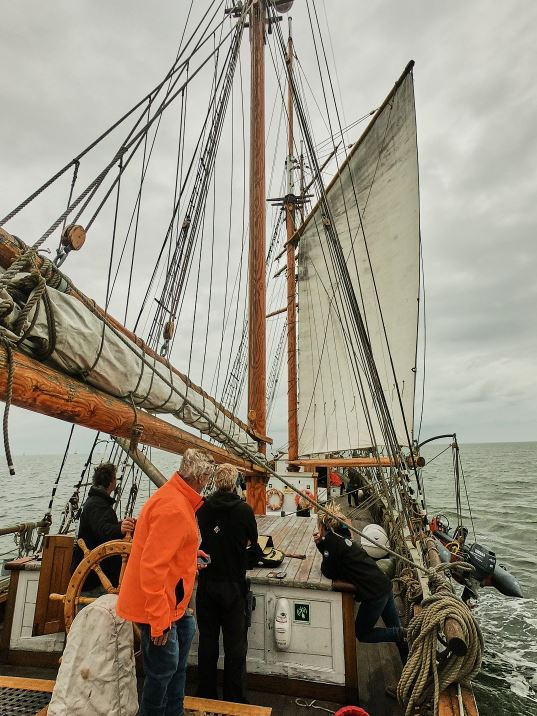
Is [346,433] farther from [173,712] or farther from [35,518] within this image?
[35,518]

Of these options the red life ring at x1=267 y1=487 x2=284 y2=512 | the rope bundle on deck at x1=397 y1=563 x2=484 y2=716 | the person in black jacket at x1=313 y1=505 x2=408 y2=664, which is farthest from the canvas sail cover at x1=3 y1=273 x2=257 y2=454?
the red life ring at x1=267 y1=487 x2=284 y2=512

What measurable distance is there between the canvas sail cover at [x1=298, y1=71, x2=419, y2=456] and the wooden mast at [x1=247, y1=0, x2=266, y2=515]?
2052 mm

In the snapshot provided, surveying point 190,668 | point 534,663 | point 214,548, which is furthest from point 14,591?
point 534,663

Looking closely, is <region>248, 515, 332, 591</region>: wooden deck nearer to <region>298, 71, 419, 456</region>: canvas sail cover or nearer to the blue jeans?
the blue jeans

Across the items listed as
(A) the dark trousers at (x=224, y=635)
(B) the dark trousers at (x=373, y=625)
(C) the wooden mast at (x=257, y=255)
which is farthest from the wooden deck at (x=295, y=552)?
(C) the wooden mast at (x=257, y=255)

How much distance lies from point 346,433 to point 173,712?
→ 8.84 m

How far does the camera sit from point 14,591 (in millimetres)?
3553

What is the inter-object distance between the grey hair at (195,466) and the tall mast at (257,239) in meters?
4.86

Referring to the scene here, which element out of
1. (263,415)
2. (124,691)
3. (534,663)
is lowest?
(534,663)

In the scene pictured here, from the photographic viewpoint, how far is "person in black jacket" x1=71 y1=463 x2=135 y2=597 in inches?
121

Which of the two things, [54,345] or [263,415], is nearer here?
[54,345]

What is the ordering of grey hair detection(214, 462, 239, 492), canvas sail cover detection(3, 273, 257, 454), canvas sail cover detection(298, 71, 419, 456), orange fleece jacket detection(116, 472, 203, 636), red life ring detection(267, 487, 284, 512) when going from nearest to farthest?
canvas sail cover detection(3, 273, 257, 454)
orange fleece jacket detection(116, 472, 203, 636)
grey hair detection(214, 462, 239, 492)
canvas sail cover detection(298, 71, 419, 456)
red life ring detection(267, 487, 284, 512)

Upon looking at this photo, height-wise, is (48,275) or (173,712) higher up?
(48,275)

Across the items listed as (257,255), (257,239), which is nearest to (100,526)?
(257,255)
